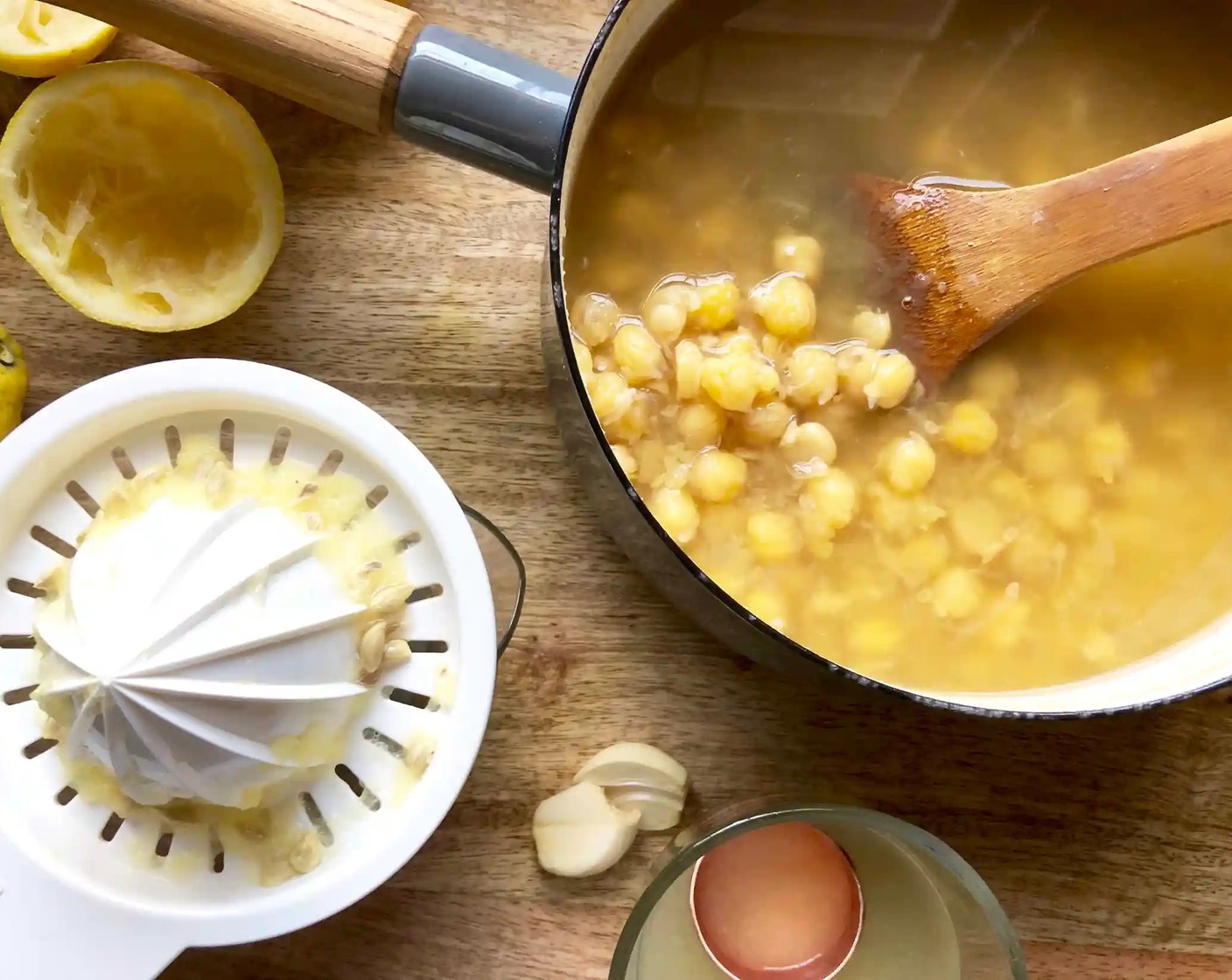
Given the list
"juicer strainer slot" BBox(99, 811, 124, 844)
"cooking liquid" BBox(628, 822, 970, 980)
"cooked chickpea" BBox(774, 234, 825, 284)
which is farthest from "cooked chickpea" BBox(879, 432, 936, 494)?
"juicer strainer slot" BBox(99, 811, 124, 844)

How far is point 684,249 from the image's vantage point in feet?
2.43

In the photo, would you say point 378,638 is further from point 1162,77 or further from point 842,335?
point 1162,77

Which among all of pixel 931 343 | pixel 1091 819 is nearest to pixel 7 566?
pixel 931 343

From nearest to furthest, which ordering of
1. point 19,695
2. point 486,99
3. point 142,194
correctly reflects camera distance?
point 486,99 < point 19,695 < point 142,194

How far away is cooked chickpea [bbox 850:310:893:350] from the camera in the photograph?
754 millimetres

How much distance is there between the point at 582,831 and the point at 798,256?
0.42m

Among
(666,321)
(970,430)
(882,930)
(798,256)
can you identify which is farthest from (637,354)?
(882,930)

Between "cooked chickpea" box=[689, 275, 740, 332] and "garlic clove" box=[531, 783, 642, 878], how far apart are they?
328 millimetres

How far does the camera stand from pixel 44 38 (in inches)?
30.1

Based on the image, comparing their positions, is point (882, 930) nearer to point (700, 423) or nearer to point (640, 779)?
point (640, 779)

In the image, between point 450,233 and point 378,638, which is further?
point 450,233

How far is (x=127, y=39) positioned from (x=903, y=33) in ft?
1.82

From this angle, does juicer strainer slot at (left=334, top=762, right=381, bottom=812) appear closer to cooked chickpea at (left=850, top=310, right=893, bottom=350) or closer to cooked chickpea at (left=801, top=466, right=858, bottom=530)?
cooked chickpea at (left=801, top=466, right=858, bottom=530)

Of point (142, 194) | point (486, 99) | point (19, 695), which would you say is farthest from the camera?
point (142, 194)
